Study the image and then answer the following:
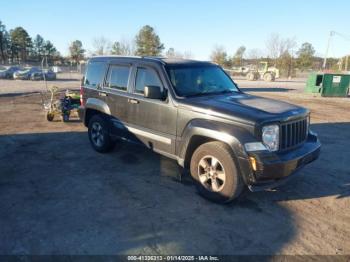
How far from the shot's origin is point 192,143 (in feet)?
14.7

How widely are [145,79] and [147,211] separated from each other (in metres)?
2.36

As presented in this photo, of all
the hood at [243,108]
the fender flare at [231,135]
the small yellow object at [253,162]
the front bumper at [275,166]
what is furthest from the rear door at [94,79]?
the front bumper at [275,166]

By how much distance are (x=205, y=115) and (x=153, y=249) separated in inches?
77.7

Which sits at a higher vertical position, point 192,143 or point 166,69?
point 166,69

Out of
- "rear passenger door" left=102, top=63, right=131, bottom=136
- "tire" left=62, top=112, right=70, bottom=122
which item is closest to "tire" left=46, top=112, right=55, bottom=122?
"tire" left=62, top=112, right=70, bottom=122

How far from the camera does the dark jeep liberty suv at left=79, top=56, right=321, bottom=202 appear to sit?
3.85m

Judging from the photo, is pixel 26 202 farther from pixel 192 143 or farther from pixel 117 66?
pixel 117 66

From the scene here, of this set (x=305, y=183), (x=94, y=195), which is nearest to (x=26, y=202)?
(x=94, y=195)

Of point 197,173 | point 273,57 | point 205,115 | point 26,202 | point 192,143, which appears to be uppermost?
point 273,57

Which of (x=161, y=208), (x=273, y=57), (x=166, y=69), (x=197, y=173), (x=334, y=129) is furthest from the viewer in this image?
(x=273, y=57)

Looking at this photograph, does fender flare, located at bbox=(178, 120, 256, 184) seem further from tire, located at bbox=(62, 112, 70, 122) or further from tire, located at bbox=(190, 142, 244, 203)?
tire, located at bbox=(62, 112, 70, 122)

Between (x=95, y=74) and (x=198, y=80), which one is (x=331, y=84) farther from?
(x=95, y=74)

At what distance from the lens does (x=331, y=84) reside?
70.2ft

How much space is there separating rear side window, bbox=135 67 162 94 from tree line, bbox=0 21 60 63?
9943cm
